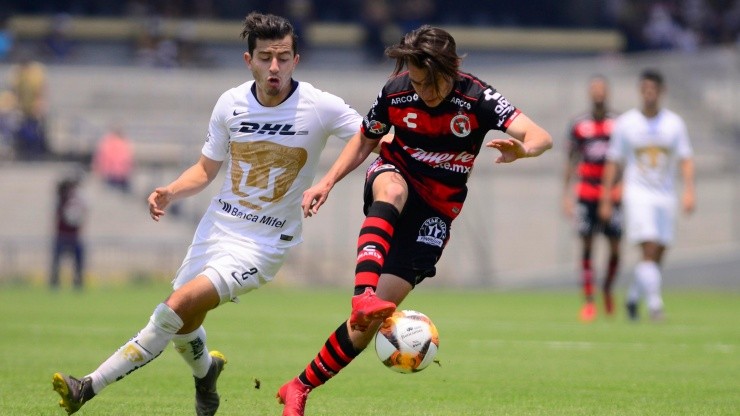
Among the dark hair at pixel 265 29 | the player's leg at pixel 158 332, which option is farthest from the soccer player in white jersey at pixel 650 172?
the player's leg at pixel 158 332

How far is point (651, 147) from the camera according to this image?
1474 cm

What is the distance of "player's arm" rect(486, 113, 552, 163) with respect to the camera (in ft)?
22.0

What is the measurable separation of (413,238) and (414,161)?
16.5 inches

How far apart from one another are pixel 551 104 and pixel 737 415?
754 inches

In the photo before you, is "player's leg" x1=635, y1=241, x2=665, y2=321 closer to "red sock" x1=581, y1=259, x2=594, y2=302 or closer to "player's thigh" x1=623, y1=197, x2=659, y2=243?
"player's thigh" x1=623, y1=197, x2=659, y2=243

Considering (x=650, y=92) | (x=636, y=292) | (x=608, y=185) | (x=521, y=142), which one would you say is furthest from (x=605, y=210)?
→ (x=521, y=142)

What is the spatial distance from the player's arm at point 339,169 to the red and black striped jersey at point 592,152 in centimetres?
900

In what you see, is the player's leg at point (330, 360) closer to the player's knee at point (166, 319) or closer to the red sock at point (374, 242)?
the red sock at point (374, 242)

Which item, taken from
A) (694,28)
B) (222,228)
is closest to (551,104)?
(694,28)

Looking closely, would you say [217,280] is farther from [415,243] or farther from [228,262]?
[415,243]

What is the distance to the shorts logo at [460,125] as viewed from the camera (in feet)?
23.4

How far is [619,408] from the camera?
24.8ft

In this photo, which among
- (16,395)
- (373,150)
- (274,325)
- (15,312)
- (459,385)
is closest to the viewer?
(373,150)

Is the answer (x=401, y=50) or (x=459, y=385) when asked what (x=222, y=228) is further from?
(x=459, y=385)
